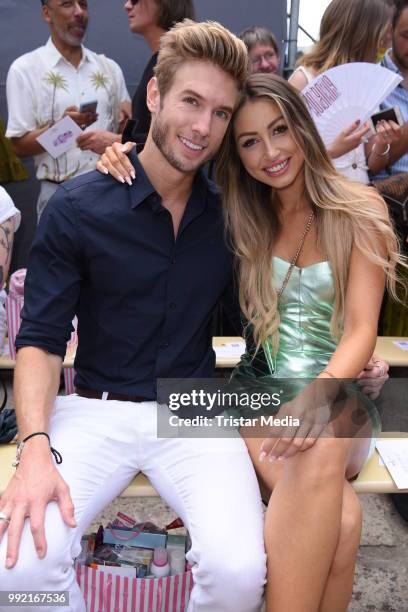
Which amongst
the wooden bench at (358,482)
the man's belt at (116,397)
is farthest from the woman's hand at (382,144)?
the man's belt at (116,397)

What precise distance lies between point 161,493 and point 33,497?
369 millimetres

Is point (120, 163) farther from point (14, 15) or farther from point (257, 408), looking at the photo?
point (14, 15)

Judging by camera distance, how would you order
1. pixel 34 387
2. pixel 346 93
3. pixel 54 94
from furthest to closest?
pixel 54 94 → pixel 346 93 → pixel 34 387

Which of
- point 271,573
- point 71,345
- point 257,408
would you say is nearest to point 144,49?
point 71,345

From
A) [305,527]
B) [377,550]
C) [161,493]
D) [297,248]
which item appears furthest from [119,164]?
[377,550]

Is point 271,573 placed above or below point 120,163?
below

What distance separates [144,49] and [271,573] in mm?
3329

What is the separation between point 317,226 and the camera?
6.43ft

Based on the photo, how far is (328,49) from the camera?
9.43 ft

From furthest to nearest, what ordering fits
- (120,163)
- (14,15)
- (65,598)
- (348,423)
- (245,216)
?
(14,15) < (245,216) < (120,163) < (348,423) < (65,598)

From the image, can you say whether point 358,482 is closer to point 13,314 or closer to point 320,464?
point 320,464

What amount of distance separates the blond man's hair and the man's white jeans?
97 cm

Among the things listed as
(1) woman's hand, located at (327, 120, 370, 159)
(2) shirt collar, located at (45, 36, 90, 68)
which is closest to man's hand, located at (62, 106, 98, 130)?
(2) shirt collar, located at (45, 36, 90, 68)

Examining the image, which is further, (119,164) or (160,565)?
(119,164)
